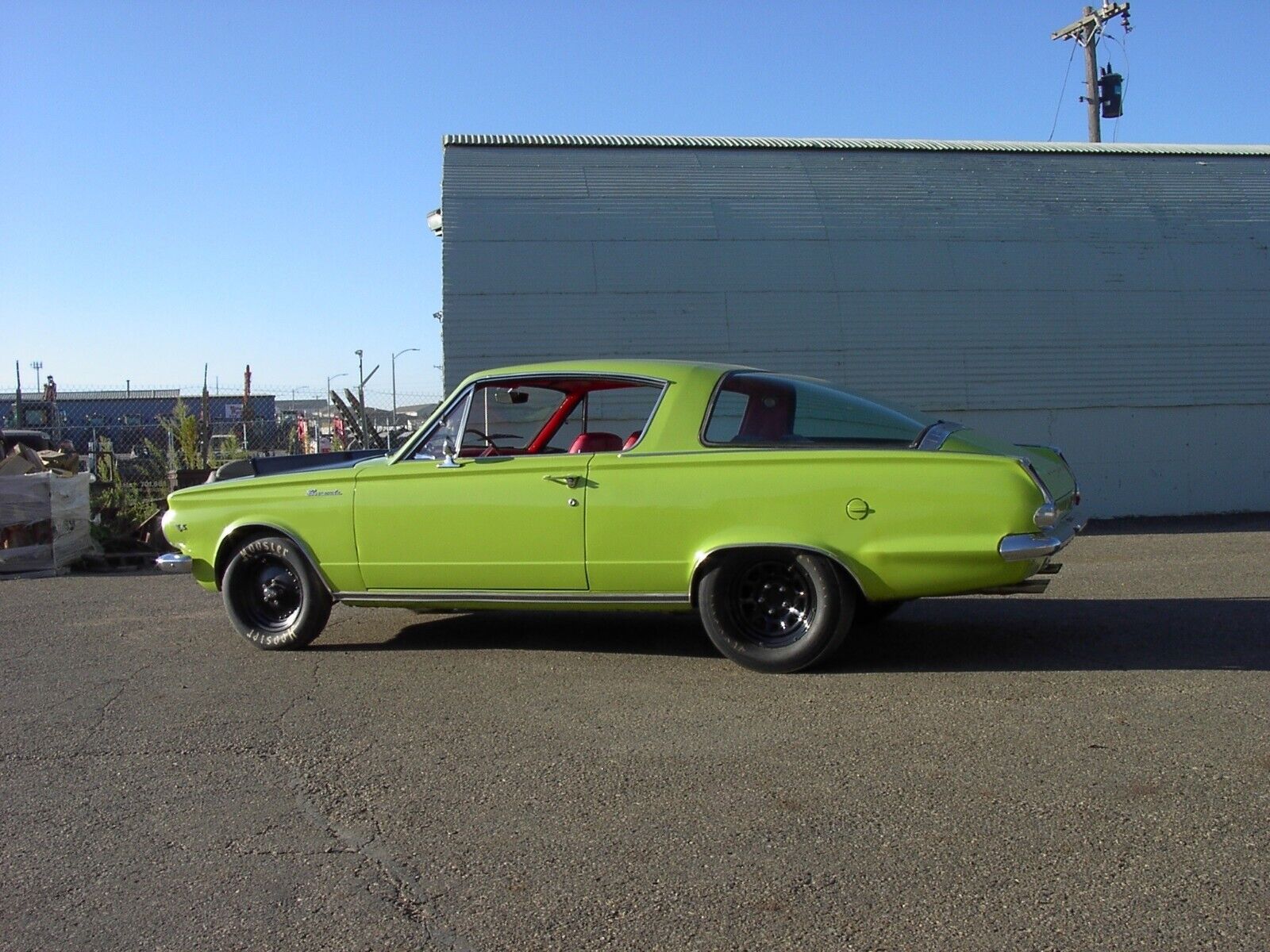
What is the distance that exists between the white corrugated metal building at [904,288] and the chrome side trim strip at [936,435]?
8.92m

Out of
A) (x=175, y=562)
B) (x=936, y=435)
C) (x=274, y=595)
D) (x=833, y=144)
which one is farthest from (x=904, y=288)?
(x=175, y=562)

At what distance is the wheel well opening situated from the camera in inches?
234

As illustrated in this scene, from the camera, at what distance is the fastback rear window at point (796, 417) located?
20.3 feet

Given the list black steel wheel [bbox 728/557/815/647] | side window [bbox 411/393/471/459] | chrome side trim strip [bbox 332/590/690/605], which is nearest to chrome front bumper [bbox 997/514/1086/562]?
black steel wheel [bbox 728/557/815/647]

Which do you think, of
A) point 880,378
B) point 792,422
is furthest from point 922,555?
point 880,378

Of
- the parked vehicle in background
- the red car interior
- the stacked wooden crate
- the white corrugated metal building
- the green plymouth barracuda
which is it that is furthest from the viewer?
the parked vehicle in background

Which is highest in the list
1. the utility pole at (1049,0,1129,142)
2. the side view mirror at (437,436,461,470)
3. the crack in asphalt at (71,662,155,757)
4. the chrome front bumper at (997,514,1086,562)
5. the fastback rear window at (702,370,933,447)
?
the utility pole at (1049,0,1129,142)

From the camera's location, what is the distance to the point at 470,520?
664 cm

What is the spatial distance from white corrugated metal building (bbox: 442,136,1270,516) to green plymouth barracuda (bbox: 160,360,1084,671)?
24.8 feet

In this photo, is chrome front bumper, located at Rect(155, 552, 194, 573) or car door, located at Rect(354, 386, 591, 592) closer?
car door, located at Rect(354, 386, 591, 592)

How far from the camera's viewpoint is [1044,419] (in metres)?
15.8

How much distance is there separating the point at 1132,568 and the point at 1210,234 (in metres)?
8.38

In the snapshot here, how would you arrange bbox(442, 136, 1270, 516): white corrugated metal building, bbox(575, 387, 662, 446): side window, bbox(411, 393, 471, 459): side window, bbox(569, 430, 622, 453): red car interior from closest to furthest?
1. bbox(569, 430, 622, 453): red car interior
2. bbox(411, 393, 471, 459): side window
3. bbox(575, 387, 662, 446): side window
4. bbox(442, 136, 1270, 516): white corrugated metal building

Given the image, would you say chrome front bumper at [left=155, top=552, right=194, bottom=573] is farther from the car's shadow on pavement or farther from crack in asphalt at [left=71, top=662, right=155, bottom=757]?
the car's shadow on pavement
